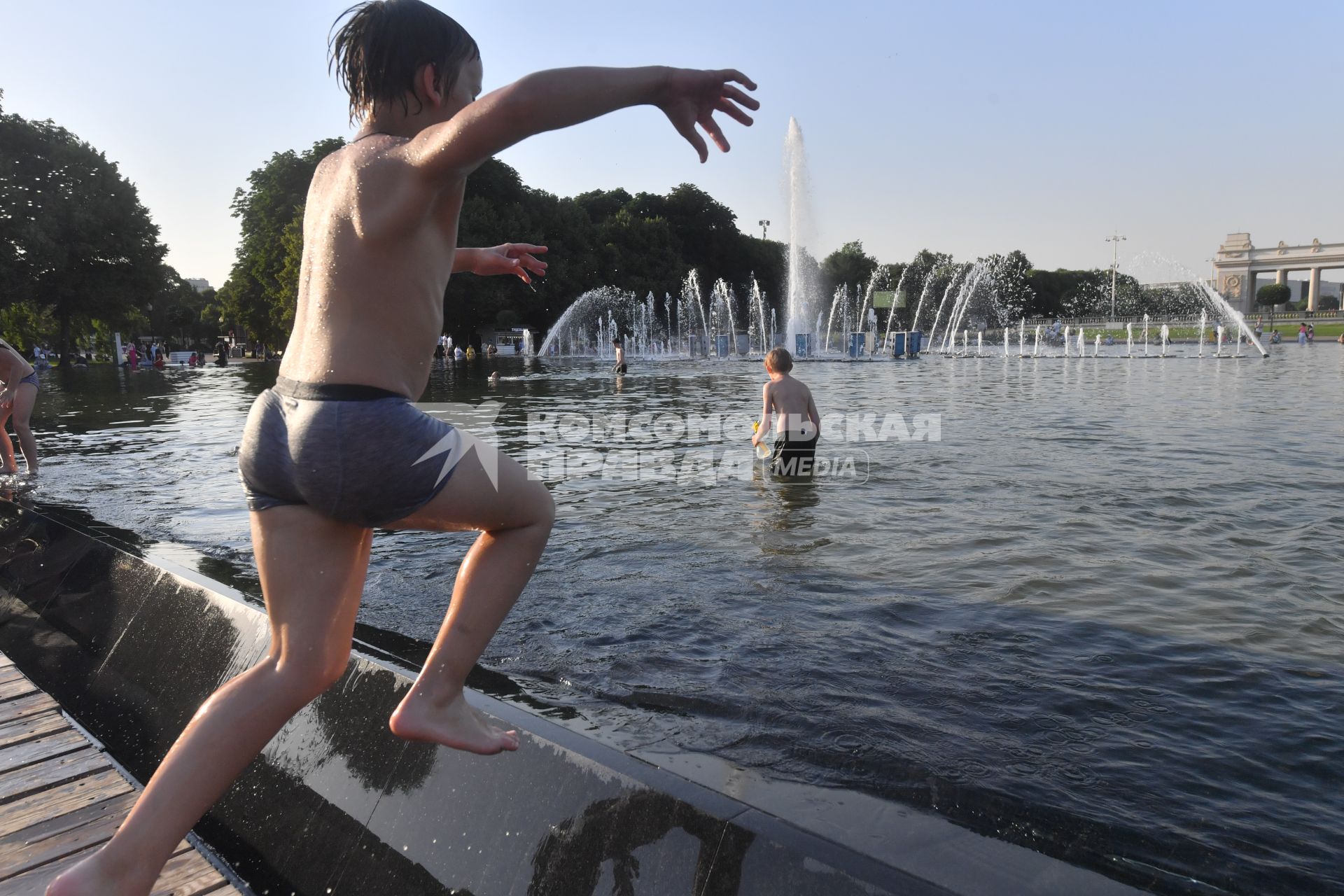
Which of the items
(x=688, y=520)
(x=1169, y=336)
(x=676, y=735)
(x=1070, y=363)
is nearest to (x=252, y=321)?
(x=1070, y=363)

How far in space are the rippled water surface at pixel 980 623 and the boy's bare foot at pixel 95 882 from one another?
104 cm

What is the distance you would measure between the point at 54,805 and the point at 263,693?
1501 millimetres

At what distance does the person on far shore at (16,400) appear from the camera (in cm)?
1030

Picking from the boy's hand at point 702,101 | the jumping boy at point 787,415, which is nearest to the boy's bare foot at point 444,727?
the boy's hand at point 702,101

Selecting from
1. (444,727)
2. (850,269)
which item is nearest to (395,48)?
(444,727)

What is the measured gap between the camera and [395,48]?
2131mm

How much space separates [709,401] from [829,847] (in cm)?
1976

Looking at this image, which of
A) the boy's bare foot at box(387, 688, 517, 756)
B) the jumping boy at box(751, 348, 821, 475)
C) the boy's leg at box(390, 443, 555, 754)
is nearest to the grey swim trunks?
the boy's leg at box(390, 443, 555, 754)

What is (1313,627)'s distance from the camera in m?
5.46

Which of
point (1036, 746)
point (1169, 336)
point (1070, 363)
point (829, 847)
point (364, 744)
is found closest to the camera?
point (829, 847)

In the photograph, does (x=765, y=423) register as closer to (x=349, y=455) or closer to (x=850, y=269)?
(x=349, y=455)

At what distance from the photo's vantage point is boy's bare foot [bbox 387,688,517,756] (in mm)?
2270

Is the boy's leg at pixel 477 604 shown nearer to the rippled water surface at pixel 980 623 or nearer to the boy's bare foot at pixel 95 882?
the rippled water surface at pixel 980 623

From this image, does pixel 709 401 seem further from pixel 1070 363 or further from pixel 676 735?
pixel 1070 363
